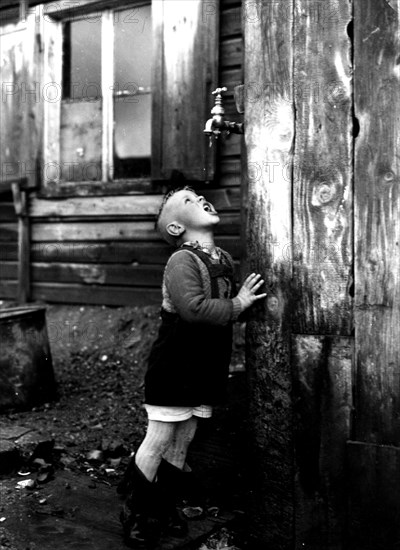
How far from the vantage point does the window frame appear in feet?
20.9

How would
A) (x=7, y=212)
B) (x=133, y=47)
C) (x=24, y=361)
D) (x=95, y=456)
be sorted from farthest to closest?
(x=7, y=212)
(x=133, y=47)
(x=24, y=361)
(x=95, y=456)

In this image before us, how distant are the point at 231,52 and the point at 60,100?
2150 millimetres

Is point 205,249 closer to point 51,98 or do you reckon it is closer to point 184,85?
point 184,85

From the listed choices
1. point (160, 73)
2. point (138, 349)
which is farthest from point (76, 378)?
point (160, 73)

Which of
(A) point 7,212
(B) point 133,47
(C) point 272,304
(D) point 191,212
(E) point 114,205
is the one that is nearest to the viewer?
(C) point 272,304

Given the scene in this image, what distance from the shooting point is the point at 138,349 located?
5.79 metres

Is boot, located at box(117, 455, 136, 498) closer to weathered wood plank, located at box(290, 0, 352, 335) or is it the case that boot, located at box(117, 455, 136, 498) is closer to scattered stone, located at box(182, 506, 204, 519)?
scattered stone, located at box(182, 506, 204, 519)

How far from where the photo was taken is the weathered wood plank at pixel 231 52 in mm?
5586

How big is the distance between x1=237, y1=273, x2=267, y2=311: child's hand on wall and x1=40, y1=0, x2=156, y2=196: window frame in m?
3.56

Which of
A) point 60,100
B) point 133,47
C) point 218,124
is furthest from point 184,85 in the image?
point 218,124

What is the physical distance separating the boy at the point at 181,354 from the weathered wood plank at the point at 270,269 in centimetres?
12

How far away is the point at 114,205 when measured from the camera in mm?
6344

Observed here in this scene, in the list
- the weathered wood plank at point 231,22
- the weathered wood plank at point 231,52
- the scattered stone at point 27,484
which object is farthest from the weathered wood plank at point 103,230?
the scattered stone at point 27,484

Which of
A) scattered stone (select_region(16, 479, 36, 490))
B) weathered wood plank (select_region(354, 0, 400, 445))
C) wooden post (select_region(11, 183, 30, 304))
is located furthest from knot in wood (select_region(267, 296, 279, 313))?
wooden post (select_region(11, 183, 30, 304))
